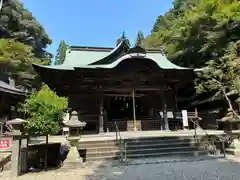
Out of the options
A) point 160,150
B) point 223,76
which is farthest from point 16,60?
point 223,76

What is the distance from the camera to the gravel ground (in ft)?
16.2

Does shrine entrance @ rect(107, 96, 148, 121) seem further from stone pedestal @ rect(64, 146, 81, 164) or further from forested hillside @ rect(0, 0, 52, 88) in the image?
forested hillside @ rect(0, 0, 52, 88)

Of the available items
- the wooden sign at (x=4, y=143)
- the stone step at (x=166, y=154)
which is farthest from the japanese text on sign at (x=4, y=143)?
the stone step at (x=166, y=154)

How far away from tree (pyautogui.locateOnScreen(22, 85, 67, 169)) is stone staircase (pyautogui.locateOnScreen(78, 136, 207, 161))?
1.65m

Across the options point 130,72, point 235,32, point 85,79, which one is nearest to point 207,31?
point 235,32

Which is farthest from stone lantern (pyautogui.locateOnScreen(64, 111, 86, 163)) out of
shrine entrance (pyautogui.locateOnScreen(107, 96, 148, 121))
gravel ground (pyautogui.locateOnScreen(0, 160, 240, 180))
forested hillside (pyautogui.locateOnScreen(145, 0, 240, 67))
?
forested hillside (pyautogui.locateOnScreen(145, 0, 240, 67))

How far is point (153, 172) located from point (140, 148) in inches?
87.5

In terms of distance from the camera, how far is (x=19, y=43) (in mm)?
18438

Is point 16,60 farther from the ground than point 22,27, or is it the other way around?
point 22,27

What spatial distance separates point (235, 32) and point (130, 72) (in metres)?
8.66

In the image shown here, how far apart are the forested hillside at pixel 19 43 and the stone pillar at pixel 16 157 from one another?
12.6m

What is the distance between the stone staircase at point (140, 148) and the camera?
727 centimetres

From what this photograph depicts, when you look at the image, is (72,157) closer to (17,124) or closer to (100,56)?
(17,124)

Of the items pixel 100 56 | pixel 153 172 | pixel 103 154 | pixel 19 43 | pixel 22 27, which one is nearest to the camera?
pixel 153 172
